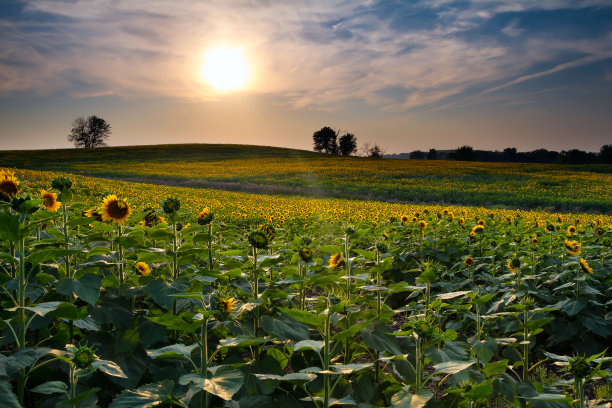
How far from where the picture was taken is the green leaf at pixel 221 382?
4.91 ft

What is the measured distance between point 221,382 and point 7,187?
199cm

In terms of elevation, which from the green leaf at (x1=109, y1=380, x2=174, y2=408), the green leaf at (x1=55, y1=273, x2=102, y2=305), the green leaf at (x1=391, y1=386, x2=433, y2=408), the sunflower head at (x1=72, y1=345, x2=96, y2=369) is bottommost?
the green leaf at (x1=391, y1=386, x2=433, y2=408)

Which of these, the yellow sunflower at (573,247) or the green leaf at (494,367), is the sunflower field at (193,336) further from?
the yellow sunflower at (573,247)

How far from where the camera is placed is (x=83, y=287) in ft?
6.48

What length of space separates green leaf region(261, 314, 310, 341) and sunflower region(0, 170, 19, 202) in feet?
5.83

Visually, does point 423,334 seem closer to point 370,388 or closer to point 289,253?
point 370,388

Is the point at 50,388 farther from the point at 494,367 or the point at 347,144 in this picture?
the point at 347,144

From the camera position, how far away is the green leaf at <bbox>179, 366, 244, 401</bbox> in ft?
4.91

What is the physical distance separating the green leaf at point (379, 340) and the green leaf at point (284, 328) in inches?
11.7

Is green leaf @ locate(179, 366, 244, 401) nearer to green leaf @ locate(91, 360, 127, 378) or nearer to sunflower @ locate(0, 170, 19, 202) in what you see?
green leaf @ locate(91, 360, 127, 378)

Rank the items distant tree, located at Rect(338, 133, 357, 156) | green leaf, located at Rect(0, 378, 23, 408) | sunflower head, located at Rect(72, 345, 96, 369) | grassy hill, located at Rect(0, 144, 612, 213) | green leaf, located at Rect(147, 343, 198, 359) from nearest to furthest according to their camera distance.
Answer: green leaf, located at Rect(0, 378, 23, 408) < sunflower head, located at Rect(72, 345, 96, 369) < green leaf, located at Rect(147, 343, 198, 359) < grassy hill, located at Rect(0, 144, 612, 213) < distant tree, located at Rect(338, 133, 357, 156)

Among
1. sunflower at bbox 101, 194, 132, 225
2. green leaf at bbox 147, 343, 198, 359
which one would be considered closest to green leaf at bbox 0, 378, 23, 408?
green leaf at bbox 147, 343, 198, 359

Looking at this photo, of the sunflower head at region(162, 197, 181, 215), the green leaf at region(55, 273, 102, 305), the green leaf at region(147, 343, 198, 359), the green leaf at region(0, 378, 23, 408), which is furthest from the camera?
the sunflower head at region(162, 197, 181, 215)

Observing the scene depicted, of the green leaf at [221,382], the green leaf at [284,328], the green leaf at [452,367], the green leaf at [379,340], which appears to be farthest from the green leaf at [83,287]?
the green leaf at [452,367]
